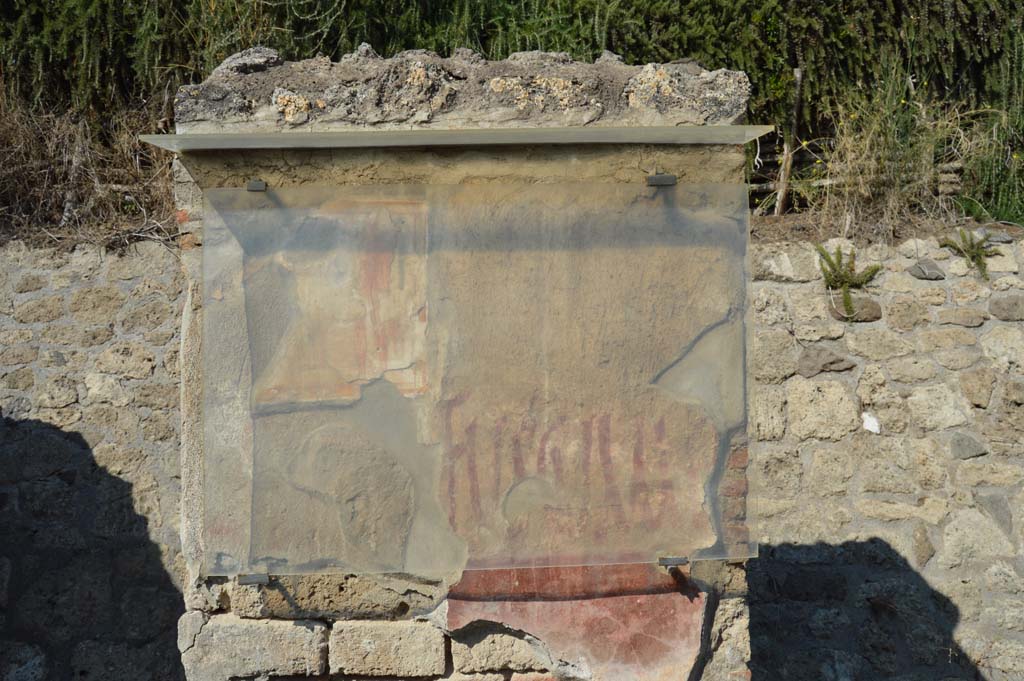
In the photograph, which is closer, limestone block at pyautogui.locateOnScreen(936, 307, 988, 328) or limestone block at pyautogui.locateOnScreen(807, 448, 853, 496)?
limestone block at pyautogui.locateOnScreen(807, 448, 853, 496)

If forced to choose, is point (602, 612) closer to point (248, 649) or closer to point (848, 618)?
point (248, 649)

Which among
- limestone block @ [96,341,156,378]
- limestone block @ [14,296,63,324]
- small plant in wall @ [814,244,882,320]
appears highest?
small plant in wall @ [814,244,882,320]

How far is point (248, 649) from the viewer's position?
2.28 metres

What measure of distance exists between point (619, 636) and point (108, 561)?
3012 millimetres

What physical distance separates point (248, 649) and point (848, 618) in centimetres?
291

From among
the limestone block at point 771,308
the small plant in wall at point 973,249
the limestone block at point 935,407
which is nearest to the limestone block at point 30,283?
the limestone block at point 771,308

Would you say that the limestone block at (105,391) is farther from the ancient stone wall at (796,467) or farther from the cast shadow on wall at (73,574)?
the cast shadow on wall at (73,574)

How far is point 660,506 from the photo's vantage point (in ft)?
7.28

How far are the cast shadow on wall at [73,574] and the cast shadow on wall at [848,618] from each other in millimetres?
2536

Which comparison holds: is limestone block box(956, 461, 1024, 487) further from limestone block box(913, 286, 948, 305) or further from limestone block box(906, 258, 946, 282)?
limestone block box(906, 258, 946, 282)

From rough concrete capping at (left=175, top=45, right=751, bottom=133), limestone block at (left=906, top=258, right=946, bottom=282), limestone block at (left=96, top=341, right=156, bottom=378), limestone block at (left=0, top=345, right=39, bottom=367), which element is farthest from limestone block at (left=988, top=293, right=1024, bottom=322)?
limestone block at (left=0, top=345, right=39, bottom=367)

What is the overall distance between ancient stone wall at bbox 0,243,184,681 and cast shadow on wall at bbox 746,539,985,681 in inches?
100

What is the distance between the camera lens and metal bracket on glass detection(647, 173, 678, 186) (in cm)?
221

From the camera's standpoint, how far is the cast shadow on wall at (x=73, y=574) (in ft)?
14.3
